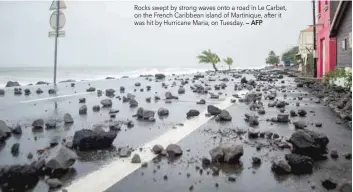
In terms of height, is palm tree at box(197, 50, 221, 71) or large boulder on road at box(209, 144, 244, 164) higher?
palm tree at box(197, 50, 221, 71)

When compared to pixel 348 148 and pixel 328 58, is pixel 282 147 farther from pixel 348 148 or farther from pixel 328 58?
pixel 328 58

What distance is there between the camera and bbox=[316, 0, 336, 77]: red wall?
21.5 m

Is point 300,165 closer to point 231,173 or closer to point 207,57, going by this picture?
point 231,173

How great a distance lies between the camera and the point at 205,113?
10.3 meters

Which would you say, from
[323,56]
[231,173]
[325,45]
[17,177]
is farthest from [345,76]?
[17,177]

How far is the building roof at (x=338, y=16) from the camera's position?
1732cm

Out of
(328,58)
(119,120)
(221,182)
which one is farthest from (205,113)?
(328,58)

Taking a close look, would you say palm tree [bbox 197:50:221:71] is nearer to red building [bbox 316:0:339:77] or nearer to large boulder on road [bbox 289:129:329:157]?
red building [bbox 316:0:339:77]

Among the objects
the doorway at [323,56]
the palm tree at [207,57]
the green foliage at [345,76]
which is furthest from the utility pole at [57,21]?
the palm tree at [207,57]

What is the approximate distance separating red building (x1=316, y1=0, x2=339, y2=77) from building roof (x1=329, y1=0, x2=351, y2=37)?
0.69 m

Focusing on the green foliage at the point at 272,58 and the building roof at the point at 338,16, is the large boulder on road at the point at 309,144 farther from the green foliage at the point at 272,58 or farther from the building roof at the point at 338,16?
the green foliage at the point at 272,58

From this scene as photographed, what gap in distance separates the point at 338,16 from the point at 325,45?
16.5 ft

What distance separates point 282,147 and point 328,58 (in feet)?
57.6

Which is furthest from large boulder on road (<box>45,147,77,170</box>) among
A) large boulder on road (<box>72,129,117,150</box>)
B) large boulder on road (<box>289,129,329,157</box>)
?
large boulder on road (<box>289,129,329,157</box>)
